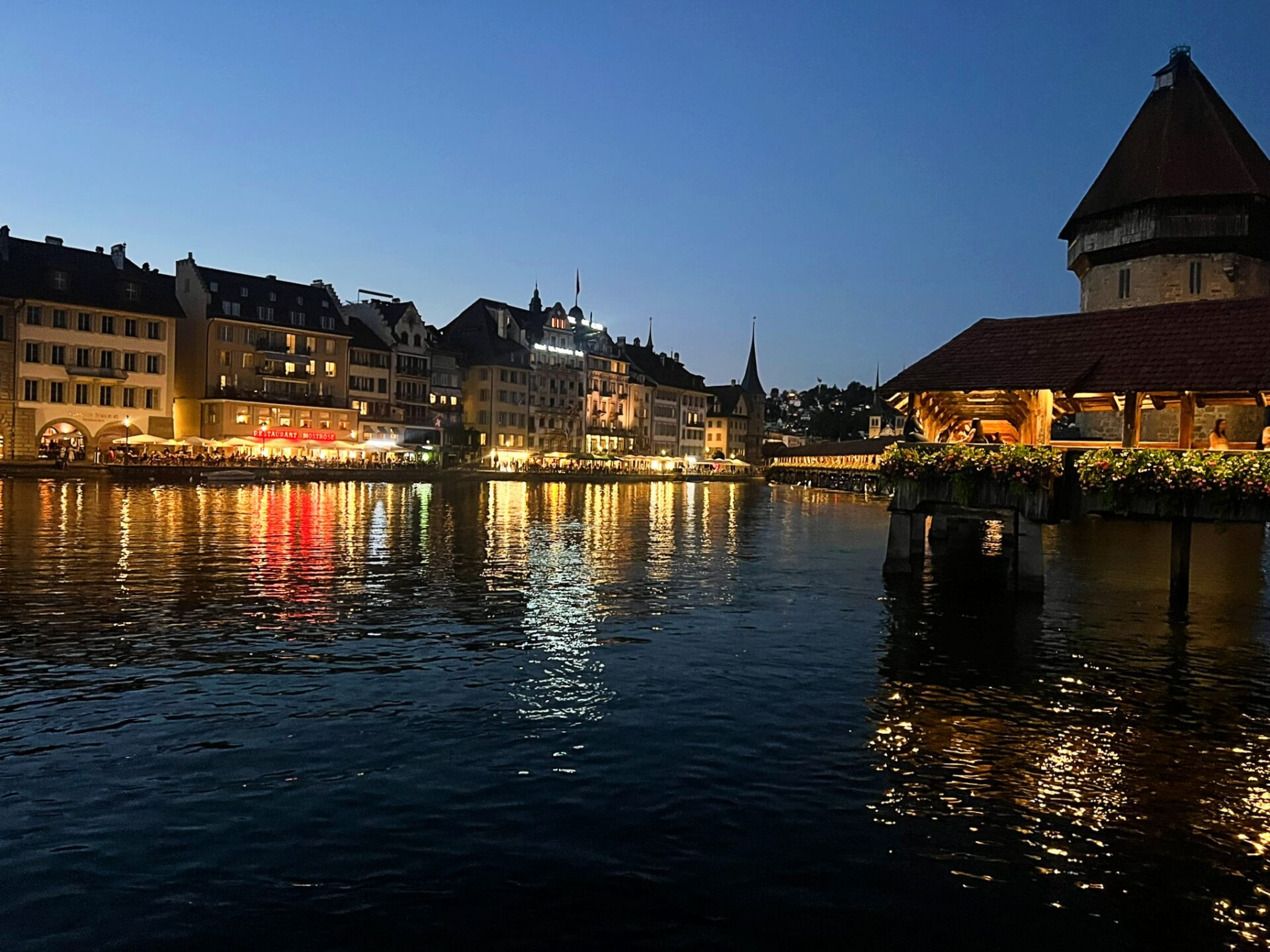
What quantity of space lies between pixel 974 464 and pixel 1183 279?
46.8 metres

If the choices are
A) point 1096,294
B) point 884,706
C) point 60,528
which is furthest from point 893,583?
point 1096,294

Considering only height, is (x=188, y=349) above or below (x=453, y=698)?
above

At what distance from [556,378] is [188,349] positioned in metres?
58.8

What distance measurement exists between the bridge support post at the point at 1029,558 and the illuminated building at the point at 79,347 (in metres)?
81.4

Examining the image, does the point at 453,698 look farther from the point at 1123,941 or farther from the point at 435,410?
the point at 435,410

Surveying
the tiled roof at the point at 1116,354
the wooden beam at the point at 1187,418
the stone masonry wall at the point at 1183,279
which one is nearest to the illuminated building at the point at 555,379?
the stone masonry wall at the point at 1183,279

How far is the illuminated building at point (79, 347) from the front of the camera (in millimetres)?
84125

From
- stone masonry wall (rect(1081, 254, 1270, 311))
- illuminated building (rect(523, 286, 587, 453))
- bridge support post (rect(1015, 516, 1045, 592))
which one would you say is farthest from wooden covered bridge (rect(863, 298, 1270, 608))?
illuminated building (rect(523, 286, 587, 453))

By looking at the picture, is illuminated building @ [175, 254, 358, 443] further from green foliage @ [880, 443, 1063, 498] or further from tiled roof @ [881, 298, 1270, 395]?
green foliage @ [880, 443, 1063, 498]

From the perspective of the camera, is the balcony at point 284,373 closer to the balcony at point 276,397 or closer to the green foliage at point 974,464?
the balcony at point 276,397

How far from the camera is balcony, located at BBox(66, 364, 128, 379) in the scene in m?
86.6

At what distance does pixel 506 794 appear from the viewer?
1089 centimetres

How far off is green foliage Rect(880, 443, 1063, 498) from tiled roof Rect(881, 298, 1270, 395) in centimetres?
249

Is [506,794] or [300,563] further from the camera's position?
[300,563]
